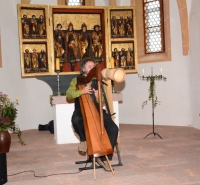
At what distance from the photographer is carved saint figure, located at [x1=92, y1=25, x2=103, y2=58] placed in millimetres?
8776

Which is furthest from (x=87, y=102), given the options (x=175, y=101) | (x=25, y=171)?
(x=175, y=101)

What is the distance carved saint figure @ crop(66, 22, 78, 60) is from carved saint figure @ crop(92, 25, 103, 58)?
1.54ft

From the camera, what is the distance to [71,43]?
8.63m

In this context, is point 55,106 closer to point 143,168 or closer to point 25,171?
point 25,171

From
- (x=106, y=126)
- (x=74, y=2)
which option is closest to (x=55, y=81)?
(x=74, y=2)

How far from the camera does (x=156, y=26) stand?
398 inches

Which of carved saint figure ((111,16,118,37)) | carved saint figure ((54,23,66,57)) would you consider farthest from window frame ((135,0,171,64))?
carved saint figure ((54,23,66,57))

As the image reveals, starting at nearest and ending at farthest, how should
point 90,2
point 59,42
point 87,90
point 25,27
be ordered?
point 87,90 < point 25,27 < point 59,42 < point 90,2

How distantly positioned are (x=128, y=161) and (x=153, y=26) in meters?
5.68

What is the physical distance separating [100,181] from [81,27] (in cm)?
515

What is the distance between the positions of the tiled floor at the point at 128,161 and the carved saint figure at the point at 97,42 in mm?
2161

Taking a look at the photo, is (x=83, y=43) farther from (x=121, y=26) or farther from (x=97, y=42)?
Result: (x=121, y=26)

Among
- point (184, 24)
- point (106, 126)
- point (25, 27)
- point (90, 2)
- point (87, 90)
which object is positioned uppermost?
point (90, 2)

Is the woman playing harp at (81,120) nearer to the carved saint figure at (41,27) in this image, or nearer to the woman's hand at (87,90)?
the woman's hand at (87,90)
